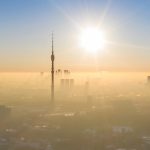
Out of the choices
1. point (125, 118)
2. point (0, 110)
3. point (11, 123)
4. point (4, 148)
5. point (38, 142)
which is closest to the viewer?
point (4, 148)

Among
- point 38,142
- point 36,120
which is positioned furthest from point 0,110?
point 38,142

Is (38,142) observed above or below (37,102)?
below

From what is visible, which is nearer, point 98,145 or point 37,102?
point 98,145

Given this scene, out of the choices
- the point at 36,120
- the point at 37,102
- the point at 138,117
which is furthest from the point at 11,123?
the point at 37,102

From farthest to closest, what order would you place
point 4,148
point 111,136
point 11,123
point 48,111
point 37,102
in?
point 37,102
point 48,111
point 11,123
point 111,136
point 4,148

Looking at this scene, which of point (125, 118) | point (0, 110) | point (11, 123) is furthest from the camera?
point (0, 110)

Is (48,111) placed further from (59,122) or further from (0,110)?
(59,122)

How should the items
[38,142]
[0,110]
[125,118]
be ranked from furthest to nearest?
[0,110]
[125,118]
[38,142]

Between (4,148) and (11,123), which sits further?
(11,123)

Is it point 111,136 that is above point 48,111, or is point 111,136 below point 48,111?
below

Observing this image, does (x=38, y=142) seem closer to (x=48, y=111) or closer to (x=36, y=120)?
(x=36, y=120)
